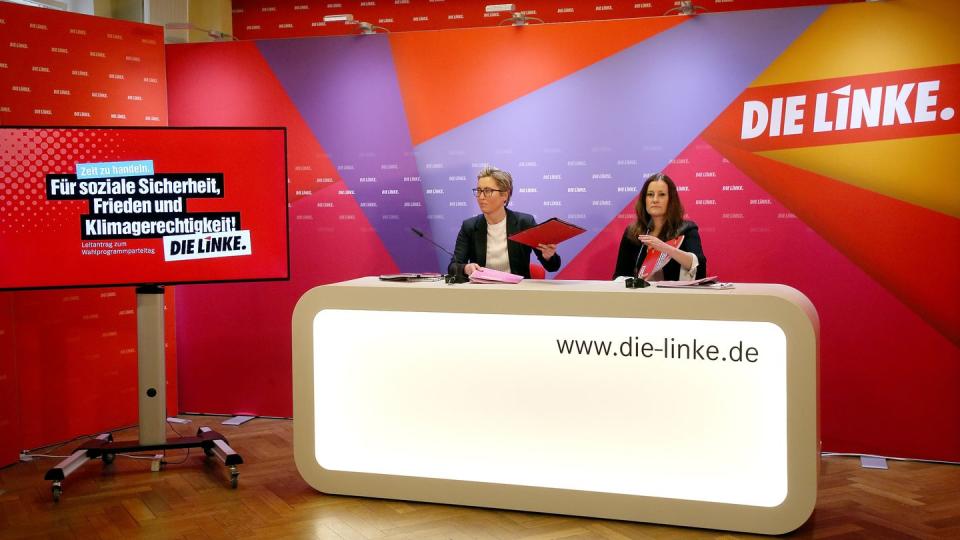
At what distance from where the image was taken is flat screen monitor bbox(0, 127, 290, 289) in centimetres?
407

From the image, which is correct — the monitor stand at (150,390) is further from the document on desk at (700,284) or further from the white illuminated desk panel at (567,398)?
the document on desk at (700,284)

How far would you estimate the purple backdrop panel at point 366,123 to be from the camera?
5125 mm

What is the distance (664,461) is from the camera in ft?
11.4

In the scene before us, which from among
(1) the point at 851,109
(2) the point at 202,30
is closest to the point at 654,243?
(1) the point at 851,109

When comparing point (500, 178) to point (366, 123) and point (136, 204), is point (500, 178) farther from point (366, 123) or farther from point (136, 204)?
point (136, 204)

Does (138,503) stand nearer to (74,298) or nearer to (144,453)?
(144,453)

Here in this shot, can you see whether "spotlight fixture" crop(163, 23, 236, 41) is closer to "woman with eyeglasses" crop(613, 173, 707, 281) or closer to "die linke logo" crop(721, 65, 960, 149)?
"woman with eyeglasses" crop(613, 173, 707, 281)

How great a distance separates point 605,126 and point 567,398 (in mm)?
1844

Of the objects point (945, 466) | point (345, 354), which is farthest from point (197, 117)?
point (945, 466)

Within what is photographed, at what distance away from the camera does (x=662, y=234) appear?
13.7ft

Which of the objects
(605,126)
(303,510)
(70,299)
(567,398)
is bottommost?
(303,510)

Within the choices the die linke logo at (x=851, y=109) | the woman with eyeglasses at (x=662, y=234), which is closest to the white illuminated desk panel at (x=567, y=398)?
the woman with eyeglasses at (x=662, y=234)

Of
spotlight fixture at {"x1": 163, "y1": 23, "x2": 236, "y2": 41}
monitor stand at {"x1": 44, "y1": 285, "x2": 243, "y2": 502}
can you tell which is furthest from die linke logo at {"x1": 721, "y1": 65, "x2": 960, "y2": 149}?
spotlight fixture at {"x1": 163, "y1": 23, "x2": 236, "y2": 41}

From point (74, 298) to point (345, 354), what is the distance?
6.42 ft
